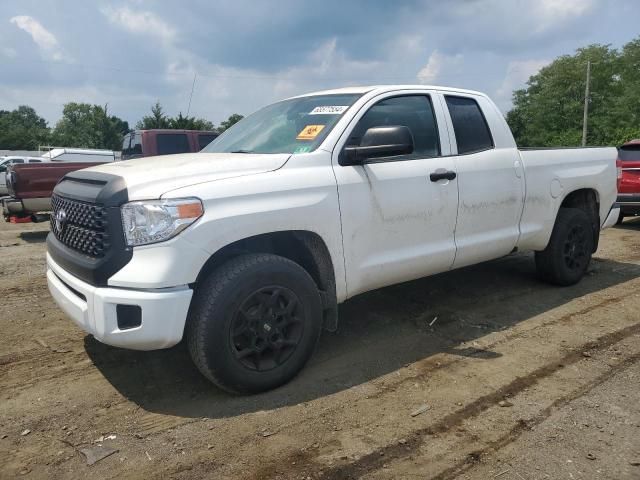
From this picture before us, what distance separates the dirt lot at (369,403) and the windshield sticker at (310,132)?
5.03 feet

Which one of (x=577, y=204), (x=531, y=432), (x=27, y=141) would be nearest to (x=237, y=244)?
(x=531, y=432)

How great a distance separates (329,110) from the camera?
3.84m

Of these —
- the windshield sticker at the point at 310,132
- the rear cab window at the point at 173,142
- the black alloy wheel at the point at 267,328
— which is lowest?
the black alloy wheel at the point at 267,328

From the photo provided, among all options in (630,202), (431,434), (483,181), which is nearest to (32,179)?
(483,181)

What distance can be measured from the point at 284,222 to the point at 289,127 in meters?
1.05

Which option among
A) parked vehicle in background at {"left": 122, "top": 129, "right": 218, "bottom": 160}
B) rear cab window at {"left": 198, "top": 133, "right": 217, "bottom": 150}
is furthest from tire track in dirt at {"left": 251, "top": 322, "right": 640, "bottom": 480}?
rear cab window at {"left": 198, "top": 133, "right": 217, "bottom": 150}

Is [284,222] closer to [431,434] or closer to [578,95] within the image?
[431,434]

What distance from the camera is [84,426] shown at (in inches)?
113

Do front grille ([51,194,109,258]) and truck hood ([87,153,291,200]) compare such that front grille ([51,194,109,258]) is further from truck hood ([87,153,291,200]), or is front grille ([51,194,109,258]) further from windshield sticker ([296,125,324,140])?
windshield sticker ([296,125,324,140])

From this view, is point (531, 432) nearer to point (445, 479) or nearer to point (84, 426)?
point (445, 479)

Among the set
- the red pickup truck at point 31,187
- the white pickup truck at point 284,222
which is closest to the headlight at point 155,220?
the white pickup truck at point 284,222

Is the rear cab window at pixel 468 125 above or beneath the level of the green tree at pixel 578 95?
beneath

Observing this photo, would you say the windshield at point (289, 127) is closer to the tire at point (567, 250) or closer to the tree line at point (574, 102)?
the tire at point (567, 250)

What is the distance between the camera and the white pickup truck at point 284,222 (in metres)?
2.83
